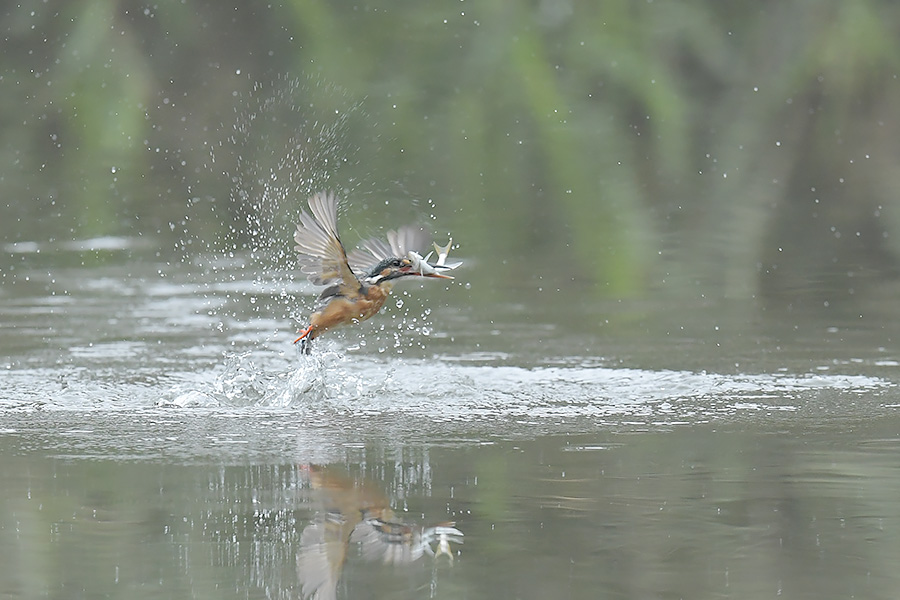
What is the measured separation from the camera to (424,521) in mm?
4160

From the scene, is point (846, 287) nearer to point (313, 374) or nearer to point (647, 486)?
point (313, 374)

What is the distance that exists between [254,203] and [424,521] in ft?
21.0

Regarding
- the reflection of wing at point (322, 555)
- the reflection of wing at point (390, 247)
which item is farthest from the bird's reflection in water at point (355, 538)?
the reflection of wing at point (390, 247)

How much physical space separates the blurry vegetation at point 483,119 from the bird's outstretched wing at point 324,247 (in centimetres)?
305

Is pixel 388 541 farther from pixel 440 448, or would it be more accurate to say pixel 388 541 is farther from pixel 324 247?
pixel 324 247

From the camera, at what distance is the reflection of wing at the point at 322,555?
142 inches

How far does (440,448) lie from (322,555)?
4.06 feet

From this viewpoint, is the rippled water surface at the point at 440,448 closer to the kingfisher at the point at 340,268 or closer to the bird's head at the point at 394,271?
the kingfisher at the point at 340,268

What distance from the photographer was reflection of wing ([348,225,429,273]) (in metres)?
6.22

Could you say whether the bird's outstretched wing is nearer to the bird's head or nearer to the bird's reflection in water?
the bird's head

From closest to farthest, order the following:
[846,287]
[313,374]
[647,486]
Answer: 1. [647,486]
2. [313,374]
3. [846,287]

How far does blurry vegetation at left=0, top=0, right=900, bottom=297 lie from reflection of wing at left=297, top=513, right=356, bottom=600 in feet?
16.3

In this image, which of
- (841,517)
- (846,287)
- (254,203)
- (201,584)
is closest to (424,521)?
(201,584)

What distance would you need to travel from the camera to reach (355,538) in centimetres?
400
